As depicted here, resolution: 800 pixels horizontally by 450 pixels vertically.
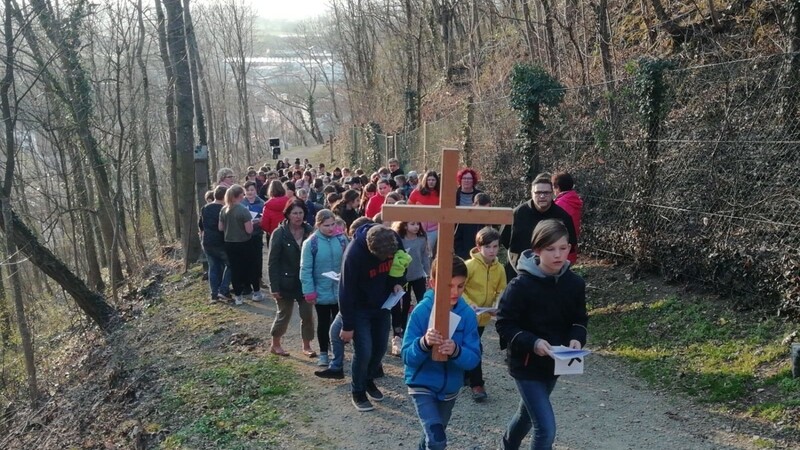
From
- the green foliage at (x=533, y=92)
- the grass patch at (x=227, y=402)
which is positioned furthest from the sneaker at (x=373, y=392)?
the green foliage at (x=533, y=92)

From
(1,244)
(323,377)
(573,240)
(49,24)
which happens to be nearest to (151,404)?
(323,377)

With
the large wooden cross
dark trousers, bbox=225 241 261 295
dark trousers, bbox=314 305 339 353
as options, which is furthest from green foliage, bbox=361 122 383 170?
the large wooden cross

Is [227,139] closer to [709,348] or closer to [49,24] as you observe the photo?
[49,24]

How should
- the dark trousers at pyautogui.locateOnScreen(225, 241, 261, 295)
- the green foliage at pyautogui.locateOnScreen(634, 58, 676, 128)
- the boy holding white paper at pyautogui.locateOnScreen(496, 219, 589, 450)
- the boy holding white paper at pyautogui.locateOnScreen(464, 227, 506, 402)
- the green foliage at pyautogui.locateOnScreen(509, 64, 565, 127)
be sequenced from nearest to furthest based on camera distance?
the boy holding white paper at pyautogui.locateOnScreen(496, 219, 589, 450)
the boy holding white paper at pyautogui.locateOnScreen(464, 227, 506, 402)
the green foliage at pyautogui.locateOnScreen(634, 58, 676, 128)
the dark trousers at pyautogui.locateOnScreen(225, 241, 261, 295)
the green foliage at pyautogui.locateOnScreen(509, 64, 565, 127)

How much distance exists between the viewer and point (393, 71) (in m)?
35.7

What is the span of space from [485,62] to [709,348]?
56.3ft

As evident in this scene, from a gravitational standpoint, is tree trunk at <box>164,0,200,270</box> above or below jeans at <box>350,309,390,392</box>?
above

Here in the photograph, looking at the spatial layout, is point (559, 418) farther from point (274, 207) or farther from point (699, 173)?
point (274, 207)

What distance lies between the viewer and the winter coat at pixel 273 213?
996 centimetres

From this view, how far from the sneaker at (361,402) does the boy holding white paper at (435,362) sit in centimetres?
213

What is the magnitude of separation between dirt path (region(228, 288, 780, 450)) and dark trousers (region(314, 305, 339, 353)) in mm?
397

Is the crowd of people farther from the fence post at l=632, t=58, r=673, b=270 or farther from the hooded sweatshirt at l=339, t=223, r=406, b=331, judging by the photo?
the fence post at l=632, t=58, r=673, b=270

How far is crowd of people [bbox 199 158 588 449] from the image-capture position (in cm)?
391

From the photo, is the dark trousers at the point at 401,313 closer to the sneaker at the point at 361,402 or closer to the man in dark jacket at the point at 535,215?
the man in dark jacket at the point at 535,215
